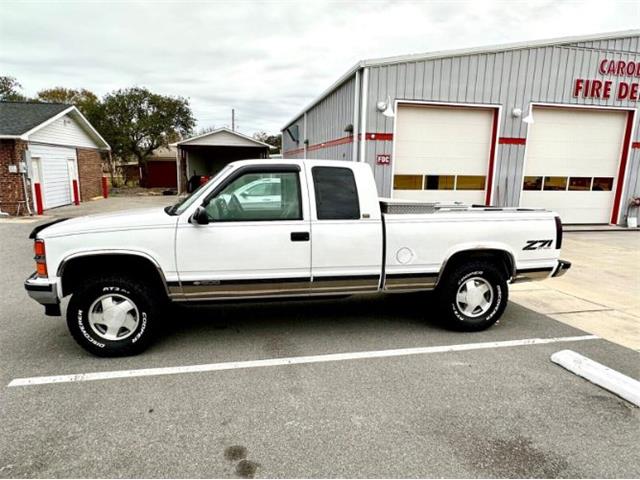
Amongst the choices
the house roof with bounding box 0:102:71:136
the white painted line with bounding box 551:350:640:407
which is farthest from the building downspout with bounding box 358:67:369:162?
→ the house roof with bounding box 0:102:71:136

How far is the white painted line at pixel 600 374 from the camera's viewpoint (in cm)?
347

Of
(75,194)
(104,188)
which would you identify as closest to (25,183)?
(75,194)

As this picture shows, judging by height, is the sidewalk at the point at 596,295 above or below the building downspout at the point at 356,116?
below

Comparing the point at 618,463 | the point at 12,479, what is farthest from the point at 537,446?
the point at 12,479

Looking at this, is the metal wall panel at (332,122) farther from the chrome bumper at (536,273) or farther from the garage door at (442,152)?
the chrome bumper at (536,273)

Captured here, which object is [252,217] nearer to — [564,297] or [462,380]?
[462,380]

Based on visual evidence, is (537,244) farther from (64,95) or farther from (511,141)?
(64,95)

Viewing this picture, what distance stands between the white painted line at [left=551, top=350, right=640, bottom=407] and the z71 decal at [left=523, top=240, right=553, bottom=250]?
3.96ft

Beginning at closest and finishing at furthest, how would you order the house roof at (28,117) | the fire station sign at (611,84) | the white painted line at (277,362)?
the white painted line at (277,362) → the fire station sign at (611,84) → the house roof at (28,117)

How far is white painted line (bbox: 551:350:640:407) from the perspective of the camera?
137 inches

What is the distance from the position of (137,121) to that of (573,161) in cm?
3116

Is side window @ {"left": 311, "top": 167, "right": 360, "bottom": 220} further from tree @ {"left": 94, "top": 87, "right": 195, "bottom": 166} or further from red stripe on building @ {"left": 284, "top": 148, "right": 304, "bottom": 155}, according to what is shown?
tree @ {"left": 94, "top": 87, "right": 195, "bottom": 166}

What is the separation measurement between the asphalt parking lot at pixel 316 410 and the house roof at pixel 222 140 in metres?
21.9

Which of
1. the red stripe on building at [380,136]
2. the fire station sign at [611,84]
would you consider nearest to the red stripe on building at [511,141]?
the fire station sign at [611,84]
